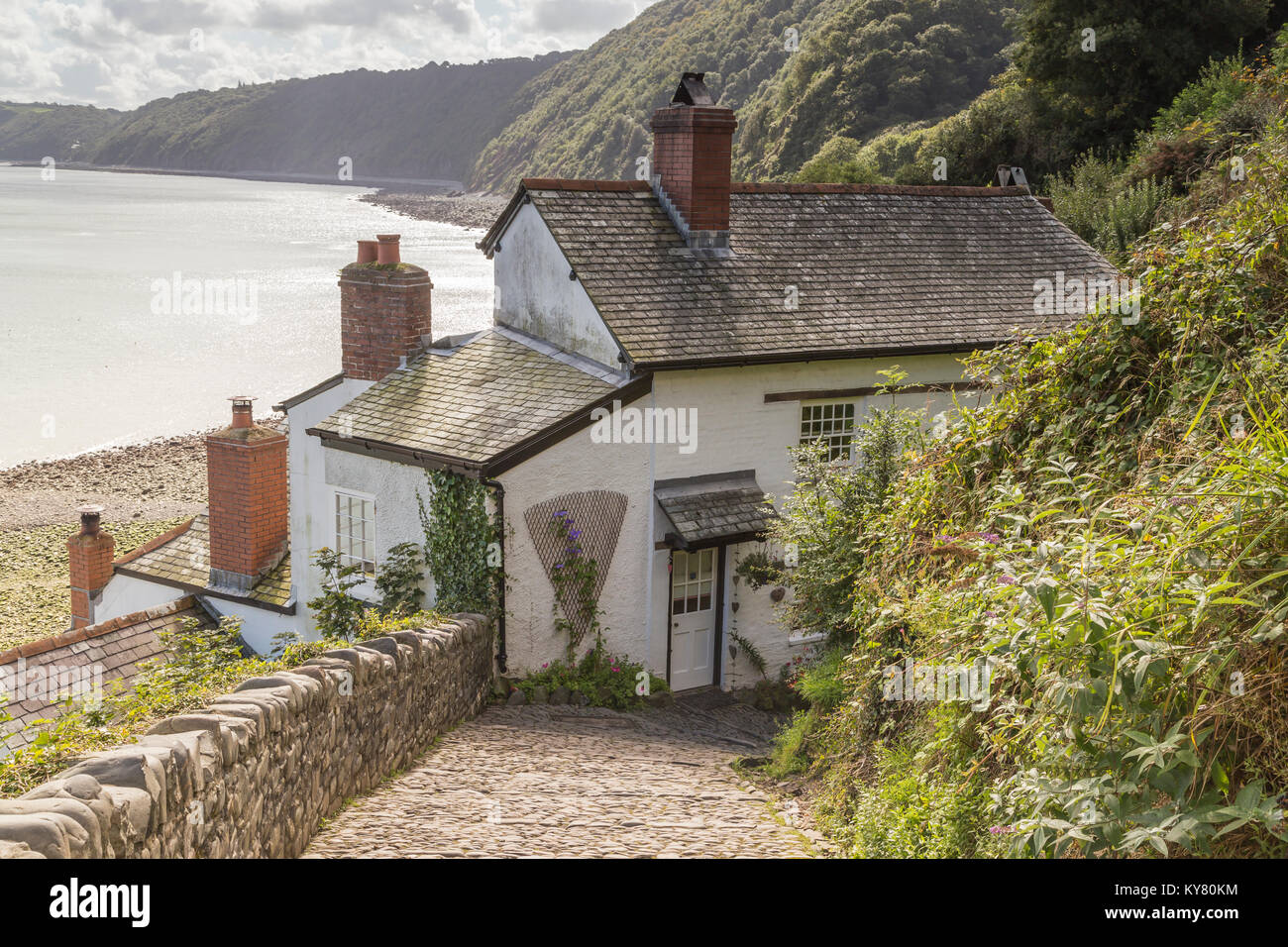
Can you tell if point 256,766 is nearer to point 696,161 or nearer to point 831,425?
point 831,425

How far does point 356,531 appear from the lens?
16406 millimetres

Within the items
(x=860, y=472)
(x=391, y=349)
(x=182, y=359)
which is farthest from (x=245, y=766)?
(x=182, y=359)

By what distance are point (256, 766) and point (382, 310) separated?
1196cm

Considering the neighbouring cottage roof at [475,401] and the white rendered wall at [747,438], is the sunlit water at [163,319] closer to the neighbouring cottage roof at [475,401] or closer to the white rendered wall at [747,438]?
the neighbouring cottage roof at [475,401]

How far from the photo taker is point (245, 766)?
6.66 metres

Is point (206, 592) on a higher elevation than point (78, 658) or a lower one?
higher

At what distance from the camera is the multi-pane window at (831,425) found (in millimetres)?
17234

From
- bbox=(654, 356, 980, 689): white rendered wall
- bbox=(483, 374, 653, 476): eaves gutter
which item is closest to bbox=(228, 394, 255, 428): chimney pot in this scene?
bbox=(483, 374, 653, 476): eaves gutter

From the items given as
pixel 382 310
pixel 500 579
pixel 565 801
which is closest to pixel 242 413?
pixel 382 310

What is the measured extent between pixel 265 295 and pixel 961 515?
291 feet

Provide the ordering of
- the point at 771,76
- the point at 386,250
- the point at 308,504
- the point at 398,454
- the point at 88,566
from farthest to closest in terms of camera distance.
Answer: the point at 771,76 < the point at 88,566 < the point at 386,250 < the point at 308,504 < the point at 398,454

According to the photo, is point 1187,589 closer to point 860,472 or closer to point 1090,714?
point 1090,714

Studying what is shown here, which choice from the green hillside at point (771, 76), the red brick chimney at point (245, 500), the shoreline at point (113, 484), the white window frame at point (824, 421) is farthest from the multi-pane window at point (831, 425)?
the shoreline at point (113, 484)

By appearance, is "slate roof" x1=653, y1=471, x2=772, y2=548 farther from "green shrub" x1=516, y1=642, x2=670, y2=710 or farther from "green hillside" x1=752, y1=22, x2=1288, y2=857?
"green hillside" x1=752, y1=22, x2=1288, y2=857
